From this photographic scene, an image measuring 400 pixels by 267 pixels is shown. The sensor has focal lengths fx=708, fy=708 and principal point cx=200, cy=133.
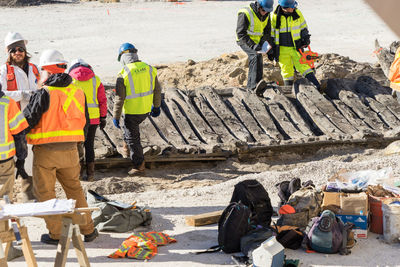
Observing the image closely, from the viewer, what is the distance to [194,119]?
1284 cm

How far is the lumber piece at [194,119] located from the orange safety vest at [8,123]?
5.04 metres

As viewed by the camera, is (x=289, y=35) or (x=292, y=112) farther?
(x=289, y=35)

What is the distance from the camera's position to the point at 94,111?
406 inches

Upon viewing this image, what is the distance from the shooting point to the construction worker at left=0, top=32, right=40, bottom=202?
9337mm

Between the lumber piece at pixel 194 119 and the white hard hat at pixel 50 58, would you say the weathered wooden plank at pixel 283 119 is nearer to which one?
the lumber piece at pixel 194 119

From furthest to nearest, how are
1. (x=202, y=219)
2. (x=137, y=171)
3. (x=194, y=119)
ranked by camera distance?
(x=194, y=119) → (x=137, y=171) → (x=202, y=219)

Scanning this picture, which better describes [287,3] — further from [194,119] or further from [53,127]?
[53,127]

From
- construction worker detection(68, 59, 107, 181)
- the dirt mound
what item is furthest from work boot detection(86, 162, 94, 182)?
the dirt mound

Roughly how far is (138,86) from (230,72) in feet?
22.1

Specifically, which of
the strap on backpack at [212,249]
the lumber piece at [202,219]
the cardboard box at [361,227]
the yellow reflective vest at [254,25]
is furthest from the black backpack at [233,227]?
the yellow reflective vest at [254,25]

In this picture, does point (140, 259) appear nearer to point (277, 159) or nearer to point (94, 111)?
point (94, 111)

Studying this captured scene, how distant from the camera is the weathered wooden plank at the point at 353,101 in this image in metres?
13.1

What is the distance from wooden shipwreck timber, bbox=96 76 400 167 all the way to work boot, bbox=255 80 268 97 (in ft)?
0.36

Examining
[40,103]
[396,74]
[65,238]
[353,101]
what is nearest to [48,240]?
[40,103]
